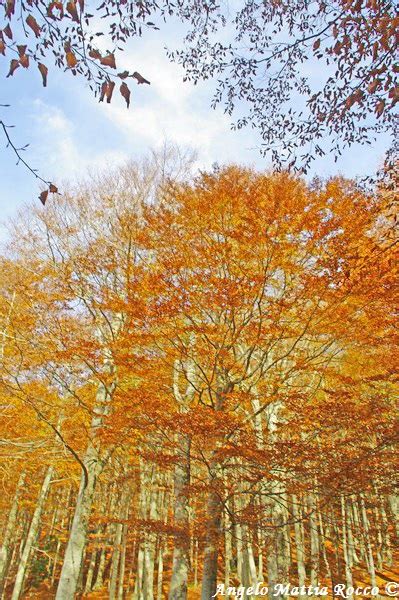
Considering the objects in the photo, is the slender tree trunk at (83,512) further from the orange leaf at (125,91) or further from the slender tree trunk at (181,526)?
the orange leaf at (125,91)

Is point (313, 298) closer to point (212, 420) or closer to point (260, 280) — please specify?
point (260, 280)

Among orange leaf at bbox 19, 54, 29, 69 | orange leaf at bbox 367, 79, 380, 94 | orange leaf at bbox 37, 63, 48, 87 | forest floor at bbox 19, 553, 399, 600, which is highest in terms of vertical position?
orange leaf at bbox 367, 79, 380, 94

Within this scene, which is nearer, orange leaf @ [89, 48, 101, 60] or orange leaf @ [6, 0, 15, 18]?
orange leaf @ [6, 0, 15, 18]

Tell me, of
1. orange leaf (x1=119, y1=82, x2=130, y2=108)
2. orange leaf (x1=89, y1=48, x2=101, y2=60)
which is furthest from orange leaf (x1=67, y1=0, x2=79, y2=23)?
orange leaf (x1=119, y1=82, x2=130, y2=108)

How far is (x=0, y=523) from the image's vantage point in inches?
910

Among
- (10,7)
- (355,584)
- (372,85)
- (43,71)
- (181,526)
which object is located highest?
(372,85)

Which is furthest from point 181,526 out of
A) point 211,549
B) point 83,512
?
point 83,512

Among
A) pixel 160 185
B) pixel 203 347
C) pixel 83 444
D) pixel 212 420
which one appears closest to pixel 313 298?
pixel 203 347

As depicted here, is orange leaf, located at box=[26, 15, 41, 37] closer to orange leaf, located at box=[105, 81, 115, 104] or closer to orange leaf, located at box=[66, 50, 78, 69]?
orange leaf, located at box=[66, 50, 78, 69]

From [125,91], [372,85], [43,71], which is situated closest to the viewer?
[43,71]

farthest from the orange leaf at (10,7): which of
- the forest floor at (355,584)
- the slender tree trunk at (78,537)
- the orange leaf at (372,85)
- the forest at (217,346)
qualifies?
the forest floor at (355,584)

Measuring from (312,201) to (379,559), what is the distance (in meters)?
20.0

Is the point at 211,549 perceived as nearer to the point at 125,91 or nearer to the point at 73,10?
the point at 125,91

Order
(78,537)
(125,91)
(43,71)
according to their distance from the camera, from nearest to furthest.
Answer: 1. (43,71)
2. (125,91)
3. (78,537)
